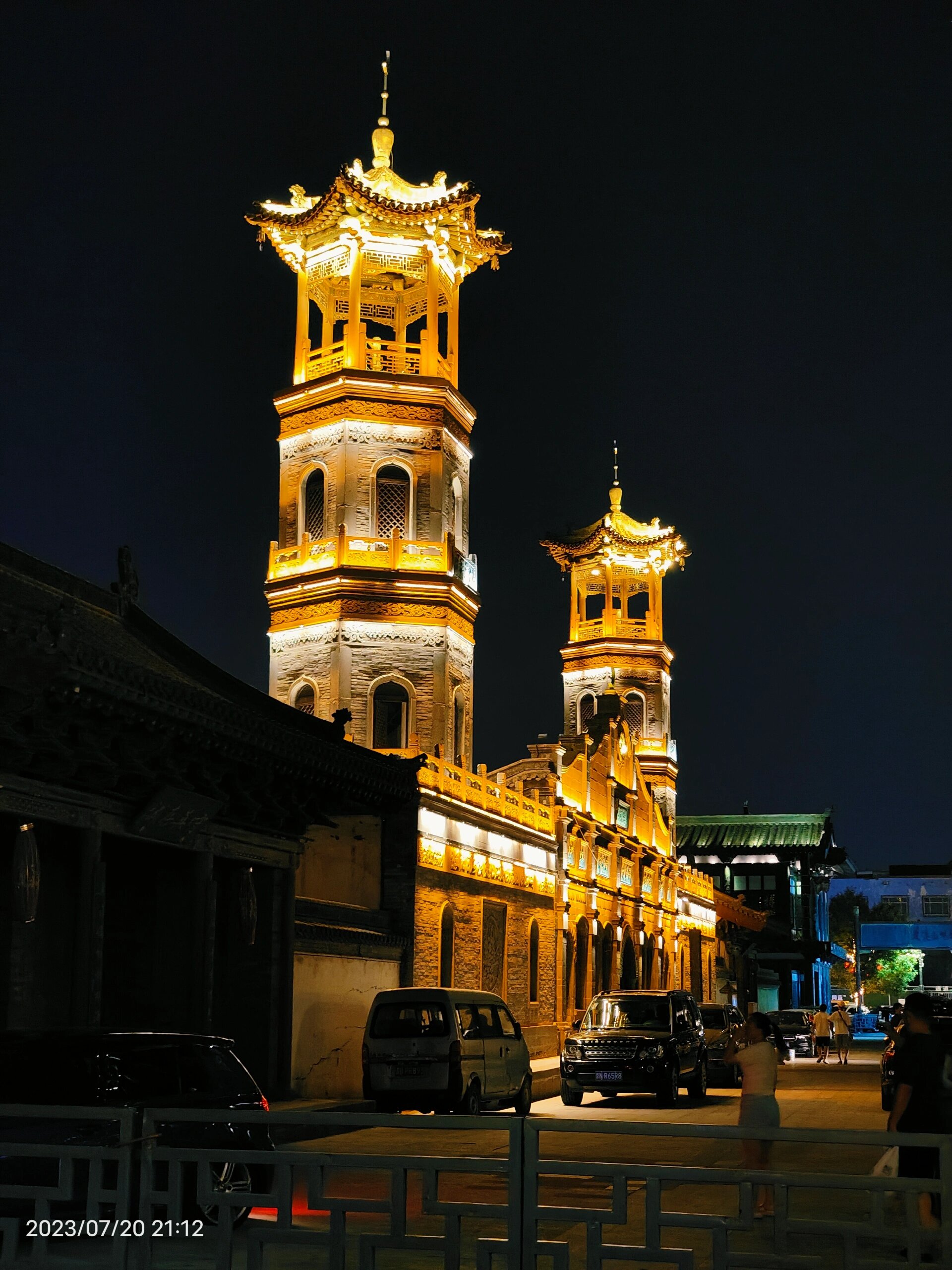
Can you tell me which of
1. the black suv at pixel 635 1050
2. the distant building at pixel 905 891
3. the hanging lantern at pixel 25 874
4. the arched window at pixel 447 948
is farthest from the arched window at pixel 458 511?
the distant building at pixel 905 891

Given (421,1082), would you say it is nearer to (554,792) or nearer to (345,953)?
(345,953)

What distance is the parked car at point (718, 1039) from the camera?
3303 cm

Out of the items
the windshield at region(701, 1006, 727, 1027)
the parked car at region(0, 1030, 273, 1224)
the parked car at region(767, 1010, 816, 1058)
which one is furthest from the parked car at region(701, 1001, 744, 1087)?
the parked car at region(0, 1030, 273, 1224)

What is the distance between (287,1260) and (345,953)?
16.1 m

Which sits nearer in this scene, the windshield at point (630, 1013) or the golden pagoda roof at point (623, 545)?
the windshield at point (630, 1013)

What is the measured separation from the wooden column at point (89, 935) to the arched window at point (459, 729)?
829 inches

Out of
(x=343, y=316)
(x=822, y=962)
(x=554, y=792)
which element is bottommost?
(x=822, y=962)

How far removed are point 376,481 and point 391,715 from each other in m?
5.93

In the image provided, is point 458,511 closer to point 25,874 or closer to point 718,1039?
point 718,1039

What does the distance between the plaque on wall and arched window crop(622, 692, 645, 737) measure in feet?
124

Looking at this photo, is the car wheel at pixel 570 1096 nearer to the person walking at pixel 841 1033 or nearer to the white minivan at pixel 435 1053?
the white minivan at pixel 435 1053

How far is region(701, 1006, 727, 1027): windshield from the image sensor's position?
34.0m

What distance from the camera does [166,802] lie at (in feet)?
64.4

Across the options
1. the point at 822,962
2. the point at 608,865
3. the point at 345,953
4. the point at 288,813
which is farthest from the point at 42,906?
the point at 822,962
